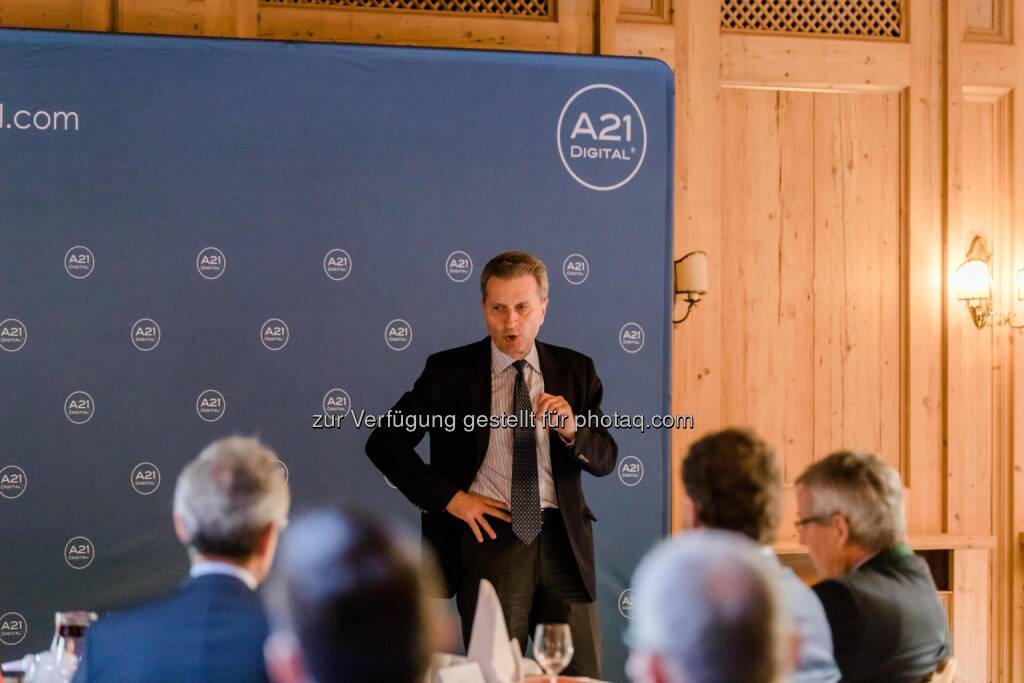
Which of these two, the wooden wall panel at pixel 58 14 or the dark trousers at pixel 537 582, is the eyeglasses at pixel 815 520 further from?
the wooden wall panel at pixel 58 14

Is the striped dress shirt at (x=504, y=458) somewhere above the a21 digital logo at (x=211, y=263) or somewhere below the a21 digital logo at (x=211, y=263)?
below

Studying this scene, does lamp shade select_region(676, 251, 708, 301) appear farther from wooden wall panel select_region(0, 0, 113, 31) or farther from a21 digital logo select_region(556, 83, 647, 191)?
wooden wall panel select_region(0, 0, 113, 31)

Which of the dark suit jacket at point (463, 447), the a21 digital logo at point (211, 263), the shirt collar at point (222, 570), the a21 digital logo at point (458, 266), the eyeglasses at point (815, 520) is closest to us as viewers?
the shirt collar at point (222, 570)

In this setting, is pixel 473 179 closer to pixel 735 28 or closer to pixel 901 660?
pixel 735 28

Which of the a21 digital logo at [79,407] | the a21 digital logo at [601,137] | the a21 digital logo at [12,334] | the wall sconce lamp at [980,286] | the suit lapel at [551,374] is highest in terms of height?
the a21 digital logo at [601,137]

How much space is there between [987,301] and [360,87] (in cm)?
314

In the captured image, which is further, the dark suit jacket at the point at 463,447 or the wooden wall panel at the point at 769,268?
the wooden wall panel at the point at 769,268

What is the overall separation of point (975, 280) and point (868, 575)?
356 cm

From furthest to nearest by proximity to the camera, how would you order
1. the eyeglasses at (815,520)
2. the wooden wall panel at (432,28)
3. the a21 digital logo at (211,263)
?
the wooden wall panel at (432,28) < the a21 digital logo at (211,263) < the eyeglasses at (815,520)

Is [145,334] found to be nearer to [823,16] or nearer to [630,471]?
[630,471]

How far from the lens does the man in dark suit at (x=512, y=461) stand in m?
4.36

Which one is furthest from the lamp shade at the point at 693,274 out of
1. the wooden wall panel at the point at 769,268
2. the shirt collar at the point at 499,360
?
the shirt collar at the point at 499,360

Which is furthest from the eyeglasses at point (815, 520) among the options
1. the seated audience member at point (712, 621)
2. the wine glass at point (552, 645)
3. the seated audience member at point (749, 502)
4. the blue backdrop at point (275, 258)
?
the blue backdrop at point (275, 258)

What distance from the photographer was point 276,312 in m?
4.86
